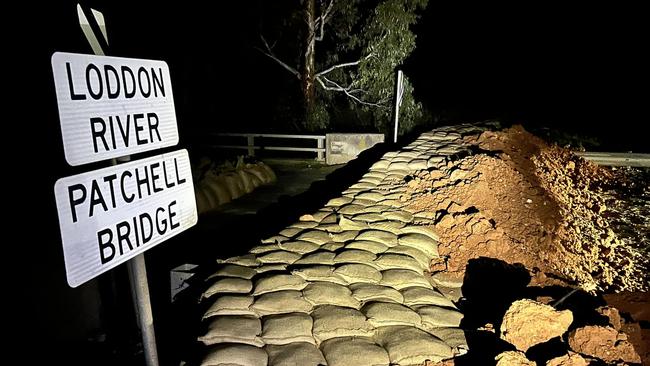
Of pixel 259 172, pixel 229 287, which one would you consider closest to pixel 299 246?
pixel 229 287

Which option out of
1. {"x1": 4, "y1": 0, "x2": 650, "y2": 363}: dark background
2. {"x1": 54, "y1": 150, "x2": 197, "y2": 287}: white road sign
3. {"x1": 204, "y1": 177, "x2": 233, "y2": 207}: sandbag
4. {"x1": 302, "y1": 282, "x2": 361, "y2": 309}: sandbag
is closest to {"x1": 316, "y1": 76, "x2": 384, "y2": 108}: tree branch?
{"x1": 4, "y1": 0, "x2": 650, "y2": 363}: dark background

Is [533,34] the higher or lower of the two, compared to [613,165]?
higher

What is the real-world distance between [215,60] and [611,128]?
14.3 meters

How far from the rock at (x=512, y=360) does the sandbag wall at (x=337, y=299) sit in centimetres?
37

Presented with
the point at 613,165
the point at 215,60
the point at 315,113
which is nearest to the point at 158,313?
the point at 613,165

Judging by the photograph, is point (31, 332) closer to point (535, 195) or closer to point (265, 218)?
point (265, 218)

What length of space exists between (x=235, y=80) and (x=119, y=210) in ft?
64.7

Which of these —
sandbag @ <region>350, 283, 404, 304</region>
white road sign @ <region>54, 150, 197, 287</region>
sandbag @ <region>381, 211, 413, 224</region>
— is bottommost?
sandbag @ <region>350, 283, 404, 304</region>

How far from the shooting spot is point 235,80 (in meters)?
20.7

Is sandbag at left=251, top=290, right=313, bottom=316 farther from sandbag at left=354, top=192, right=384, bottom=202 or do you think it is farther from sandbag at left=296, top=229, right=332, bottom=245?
sandbag at left=354, top=192, right=384, bottom=202

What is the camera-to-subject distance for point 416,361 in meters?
2.51

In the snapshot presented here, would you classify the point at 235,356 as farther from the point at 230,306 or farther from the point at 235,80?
the point at 235,80

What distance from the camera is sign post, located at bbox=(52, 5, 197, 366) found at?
1.63 meters

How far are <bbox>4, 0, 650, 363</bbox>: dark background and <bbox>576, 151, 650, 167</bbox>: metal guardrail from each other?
2424 mm
